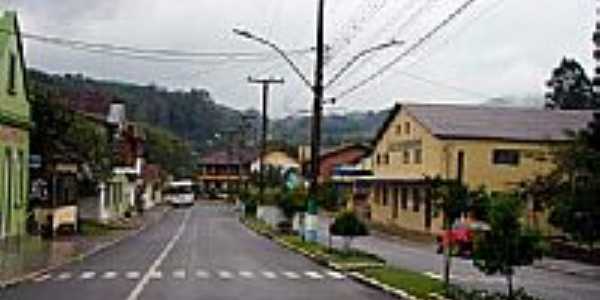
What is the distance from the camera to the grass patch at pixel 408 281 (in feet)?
89.7

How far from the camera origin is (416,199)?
73438 millimetres

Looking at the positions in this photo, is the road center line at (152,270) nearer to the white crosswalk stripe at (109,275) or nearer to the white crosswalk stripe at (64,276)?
the white crosswalk stripe at (109,275)

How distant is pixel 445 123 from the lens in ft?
231

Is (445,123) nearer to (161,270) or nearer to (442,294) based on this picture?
(161,270)

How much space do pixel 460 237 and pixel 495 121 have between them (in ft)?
104

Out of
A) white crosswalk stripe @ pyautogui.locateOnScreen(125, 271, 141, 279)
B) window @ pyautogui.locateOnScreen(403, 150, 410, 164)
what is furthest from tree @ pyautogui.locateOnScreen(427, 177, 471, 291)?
window @ pyautogui.locateOnScreen(403, 150, 410, 164)

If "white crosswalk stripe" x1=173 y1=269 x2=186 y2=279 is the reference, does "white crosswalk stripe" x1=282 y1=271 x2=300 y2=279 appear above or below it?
below

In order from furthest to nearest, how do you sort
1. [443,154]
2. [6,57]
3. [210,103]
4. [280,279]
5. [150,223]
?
1. [210,103]
2. [150,223]
3. [443,154]
4. [6,57]
5. [280,279]

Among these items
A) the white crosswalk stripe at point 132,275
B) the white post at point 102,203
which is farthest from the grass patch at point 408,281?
the white post at point 102,203

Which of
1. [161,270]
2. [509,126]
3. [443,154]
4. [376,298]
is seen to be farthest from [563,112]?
[376,298]

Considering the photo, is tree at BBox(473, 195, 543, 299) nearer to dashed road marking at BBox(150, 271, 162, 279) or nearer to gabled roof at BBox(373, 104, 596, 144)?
dashed road marking at BBox(150, 271, 162, 279)

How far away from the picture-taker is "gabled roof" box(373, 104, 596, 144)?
67312 mm

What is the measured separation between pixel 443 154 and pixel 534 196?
2200 centimetres

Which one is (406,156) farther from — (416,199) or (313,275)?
(313,275)
